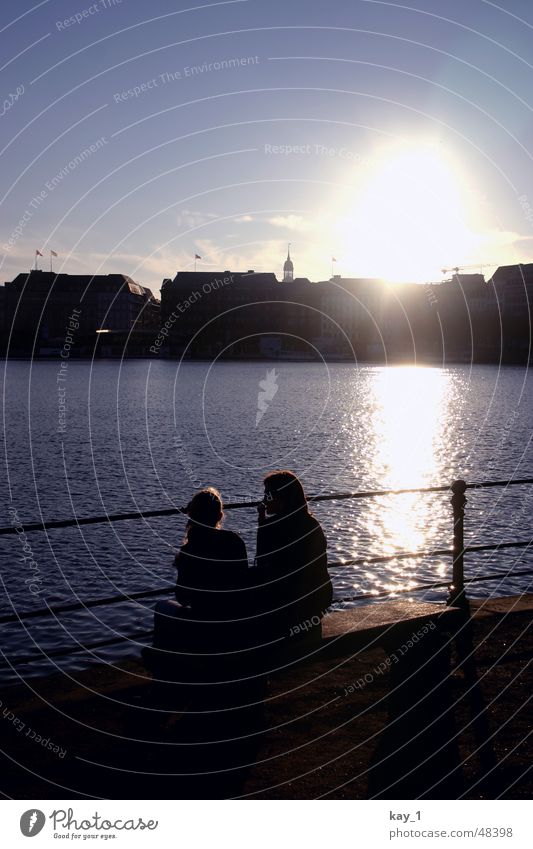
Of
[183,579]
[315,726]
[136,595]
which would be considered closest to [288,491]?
[183,579]

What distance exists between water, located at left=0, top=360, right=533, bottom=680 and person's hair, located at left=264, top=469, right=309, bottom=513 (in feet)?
26.1

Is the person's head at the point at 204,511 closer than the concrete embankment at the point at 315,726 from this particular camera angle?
No

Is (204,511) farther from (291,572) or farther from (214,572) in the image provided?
(291,572)

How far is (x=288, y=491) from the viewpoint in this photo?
6500 millimetres

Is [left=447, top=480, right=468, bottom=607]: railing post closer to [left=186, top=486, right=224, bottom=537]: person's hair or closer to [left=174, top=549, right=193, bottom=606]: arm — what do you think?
[left=186, top=486, right=224, bottom=537]: person's hair

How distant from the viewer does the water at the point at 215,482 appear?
59.0 feet

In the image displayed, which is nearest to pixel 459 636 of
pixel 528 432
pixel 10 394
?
pixel 528 432

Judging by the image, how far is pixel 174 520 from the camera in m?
24.8

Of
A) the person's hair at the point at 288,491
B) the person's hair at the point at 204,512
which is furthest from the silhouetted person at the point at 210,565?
the person's hair at the point at 288,491

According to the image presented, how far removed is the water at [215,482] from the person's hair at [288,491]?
7965mm

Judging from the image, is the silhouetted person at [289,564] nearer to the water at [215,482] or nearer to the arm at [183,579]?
the arm at [183,579]

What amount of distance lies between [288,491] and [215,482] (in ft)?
87.3
